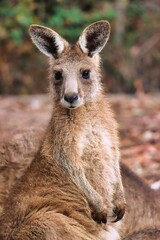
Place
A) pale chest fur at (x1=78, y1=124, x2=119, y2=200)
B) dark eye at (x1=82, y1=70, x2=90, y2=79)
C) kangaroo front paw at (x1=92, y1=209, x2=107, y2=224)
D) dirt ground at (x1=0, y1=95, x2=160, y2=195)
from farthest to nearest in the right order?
dirt ground at (x1=0, y1=95, x2=160, y2=195) < dark eye at (x1=82, y1=70, x2=90, y2=79) < pale chest fur at (x1=78, y1=124, x2=119, y2=200) < kangaroo front paw at (x1=92, y1=209, x2=107, y2=224)

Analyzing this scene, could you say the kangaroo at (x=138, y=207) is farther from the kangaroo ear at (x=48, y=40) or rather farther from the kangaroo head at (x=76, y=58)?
the kangaroo ear at (x=48, y=40)

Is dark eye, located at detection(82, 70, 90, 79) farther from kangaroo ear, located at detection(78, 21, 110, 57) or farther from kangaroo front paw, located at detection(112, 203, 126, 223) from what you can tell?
kangaroo front paw, located at detection(112, 203, 126, 223)

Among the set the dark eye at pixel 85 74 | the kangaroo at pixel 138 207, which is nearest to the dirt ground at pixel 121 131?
the kangaroo at pixel 138 207

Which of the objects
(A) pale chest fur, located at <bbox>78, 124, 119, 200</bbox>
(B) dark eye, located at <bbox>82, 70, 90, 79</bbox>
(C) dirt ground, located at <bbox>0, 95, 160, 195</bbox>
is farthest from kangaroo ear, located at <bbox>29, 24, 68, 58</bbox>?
(C) dirt ground, located at <bbox>0, 95, 160, 195</bbox>

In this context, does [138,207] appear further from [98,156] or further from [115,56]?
[115,56]

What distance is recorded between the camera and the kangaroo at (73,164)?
540 cm

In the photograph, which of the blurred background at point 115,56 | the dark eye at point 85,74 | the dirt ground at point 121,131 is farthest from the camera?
the blurred background at point 115,56

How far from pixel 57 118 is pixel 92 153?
1.23 feet

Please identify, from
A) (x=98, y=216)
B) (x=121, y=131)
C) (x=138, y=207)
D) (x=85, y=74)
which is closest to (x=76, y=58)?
(x=85, y=74)

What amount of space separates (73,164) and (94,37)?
1.00 m

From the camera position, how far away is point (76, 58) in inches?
228

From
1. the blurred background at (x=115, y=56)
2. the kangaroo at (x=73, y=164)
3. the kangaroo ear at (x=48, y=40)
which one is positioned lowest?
the blurred background at (x=115, y=56)

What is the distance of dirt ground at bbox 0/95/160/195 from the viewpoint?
667 cm

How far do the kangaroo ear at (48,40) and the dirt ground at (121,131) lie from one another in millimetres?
1128
